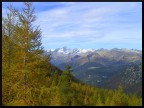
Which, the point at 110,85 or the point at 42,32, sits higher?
the point at 42,32

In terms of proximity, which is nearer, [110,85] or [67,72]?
[67,72]

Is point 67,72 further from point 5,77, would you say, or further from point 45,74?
point 5,77

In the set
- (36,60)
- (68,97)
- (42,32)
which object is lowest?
(68,97)

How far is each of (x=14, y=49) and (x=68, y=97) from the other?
5.53 m

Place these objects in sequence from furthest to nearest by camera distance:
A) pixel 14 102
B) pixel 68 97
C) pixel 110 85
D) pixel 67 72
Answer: pixel 110 85, pixel 68 97, pixel 67 72, pixel 14 102

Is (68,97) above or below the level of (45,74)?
below

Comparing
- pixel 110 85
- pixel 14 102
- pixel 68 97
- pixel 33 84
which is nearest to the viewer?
pixel 14 102

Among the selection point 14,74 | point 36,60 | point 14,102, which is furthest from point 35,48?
point 14,102

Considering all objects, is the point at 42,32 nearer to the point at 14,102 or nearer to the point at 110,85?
the point at 14,102

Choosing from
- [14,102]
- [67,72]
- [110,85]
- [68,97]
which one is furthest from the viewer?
[110,85]

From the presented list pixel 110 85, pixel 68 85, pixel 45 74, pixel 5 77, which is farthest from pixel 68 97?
pixel 110 85

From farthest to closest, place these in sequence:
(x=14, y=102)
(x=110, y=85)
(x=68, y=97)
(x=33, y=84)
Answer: (x=110, y=85), (x=68, y=97), (x=33, y=84), (x=14, y=102)

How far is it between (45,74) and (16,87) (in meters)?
1.42

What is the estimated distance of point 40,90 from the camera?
43.5ft
